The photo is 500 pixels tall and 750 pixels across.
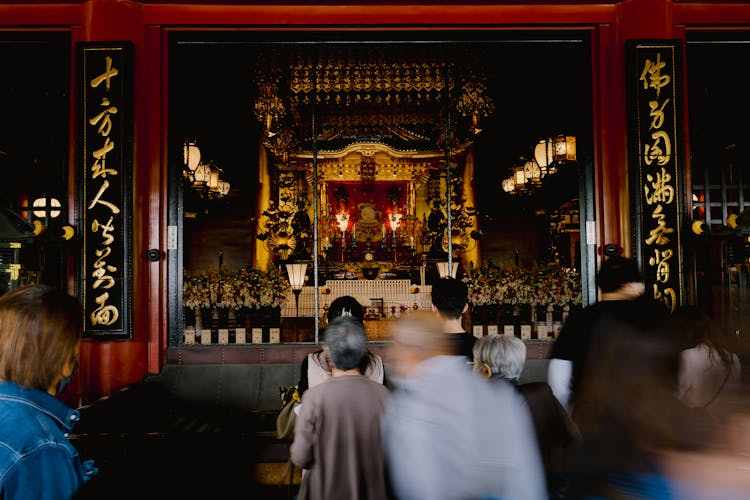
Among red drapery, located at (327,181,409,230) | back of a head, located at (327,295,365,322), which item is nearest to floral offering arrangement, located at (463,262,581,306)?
back of a head, located at (327,295,365,322)

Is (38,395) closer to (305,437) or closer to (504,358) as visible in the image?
(305,437)

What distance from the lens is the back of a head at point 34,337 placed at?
4.46ft

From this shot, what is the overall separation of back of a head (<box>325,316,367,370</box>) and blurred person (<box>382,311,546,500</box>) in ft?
1.13

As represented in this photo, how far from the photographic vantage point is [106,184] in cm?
495

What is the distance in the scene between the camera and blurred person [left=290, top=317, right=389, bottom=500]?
2.21 metres

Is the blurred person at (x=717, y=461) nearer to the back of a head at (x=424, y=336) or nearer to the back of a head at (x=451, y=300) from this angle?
the back of a head at (x=424, y=336)

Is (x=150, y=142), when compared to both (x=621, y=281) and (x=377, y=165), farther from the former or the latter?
(x=377, y=165)

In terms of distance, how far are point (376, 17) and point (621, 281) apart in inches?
141

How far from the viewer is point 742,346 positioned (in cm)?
167

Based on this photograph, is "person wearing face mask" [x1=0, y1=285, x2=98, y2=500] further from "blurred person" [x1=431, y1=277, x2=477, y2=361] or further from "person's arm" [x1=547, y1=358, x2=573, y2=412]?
"person's arm" [x1=547, y1=358, x2=573, y2=412]

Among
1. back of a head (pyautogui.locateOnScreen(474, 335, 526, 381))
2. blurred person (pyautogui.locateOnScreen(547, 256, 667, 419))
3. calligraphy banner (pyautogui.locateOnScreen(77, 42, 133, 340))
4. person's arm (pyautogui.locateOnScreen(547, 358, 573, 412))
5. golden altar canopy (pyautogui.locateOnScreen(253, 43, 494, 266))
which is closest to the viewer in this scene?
back of a head (pyautogui.locateOnScreen(474, 335, 526, 381))

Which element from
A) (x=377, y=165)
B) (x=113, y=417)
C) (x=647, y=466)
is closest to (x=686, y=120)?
(x=647, y=466)

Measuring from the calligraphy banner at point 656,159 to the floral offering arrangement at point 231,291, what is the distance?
335 cm

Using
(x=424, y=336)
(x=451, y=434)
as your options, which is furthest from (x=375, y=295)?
(x=451, y=434)
